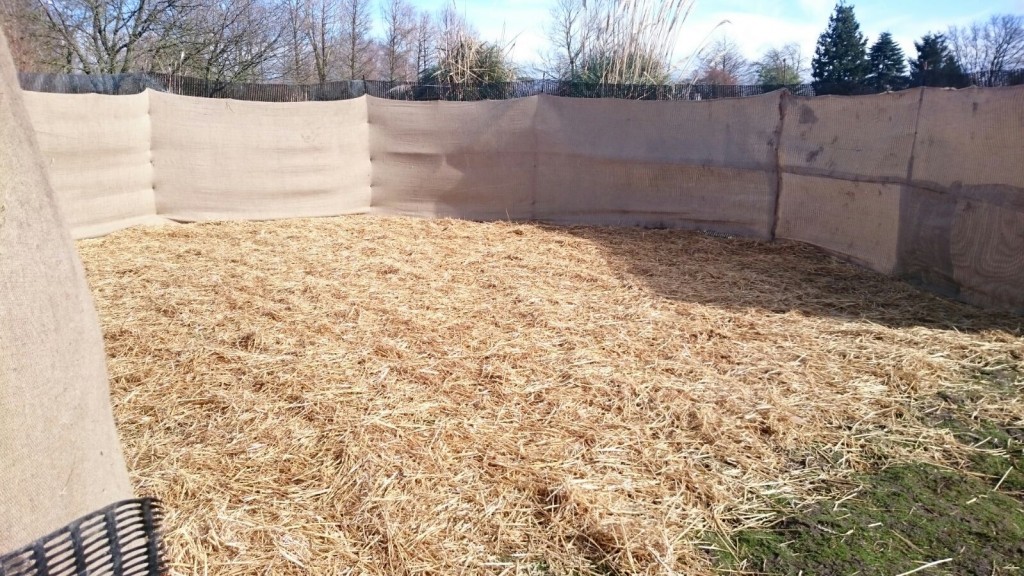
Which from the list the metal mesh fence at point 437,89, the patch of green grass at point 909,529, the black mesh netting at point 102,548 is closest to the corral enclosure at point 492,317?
the patch of green grass at point 909,529

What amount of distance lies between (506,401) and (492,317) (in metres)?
1.37

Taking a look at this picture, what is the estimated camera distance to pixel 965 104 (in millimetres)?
5137

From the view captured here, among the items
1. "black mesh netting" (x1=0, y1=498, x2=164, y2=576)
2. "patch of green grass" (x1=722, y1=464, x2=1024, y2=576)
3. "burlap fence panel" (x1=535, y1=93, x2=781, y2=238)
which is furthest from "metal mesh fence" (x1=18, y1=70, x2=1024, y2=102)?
"black mesh netting" (x1=0, y1=498, x2=164, y2=576)

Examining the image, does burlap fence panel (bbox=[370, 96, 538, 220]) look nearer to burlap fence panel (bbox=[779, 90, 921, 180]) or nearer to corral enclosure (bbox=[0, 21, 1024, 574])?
corral enclosure (bbox=[0, 21, 1024, 574])

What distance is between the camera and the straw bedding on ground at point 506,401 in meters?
2.42

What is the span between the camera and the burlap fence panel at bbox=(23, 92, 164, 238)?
6875 mm

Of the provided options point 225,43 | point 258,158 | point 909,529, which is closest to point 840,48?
point 225,43

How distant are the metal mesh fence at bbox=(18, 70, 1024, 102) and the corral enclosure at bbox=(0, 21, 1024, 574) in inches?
24.8

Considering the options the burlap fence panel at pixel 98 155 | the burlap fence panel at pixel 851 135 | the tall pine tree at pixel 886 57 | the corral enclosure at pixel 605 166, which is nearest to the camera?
the corral enclosure at pixel 605 166

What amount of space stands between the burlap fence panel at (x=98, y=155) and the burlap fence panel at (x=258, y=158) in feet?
0.73

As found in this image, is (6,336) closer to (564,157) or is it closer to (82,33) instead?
(564,157)

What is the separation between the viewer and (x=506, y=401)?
3.45m

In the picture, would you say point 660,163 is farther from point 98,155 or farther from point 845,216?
A: point 98,155

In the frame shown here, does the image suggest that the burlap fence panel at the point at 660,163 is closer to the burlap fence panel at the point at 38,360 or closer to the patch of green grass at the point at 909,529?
the patch of green grass at the point at 909,529
